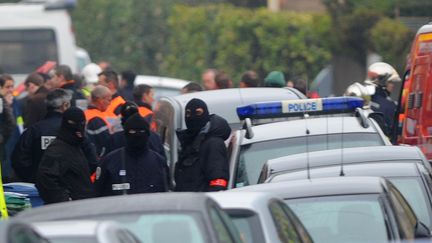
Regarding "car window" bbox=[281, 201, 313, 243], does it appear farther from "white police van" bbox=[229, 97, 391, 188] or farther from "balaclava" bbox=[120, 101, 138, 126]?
"balaclava" bbox=[120, 101, 138, 126]

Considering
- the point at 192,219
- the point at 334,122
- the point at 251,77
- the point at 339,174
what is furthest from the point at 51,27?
the point at 192,219

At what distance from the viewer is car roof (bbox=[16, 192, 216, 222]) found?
25.2ft

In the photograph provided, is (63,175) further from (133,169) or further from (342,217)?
(342,217)

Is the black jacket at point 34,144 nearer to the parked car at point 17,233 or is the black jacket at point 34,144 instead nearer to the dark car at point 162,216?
the dark car at point 162,216

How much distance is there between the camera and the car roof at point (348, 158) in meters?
10.9

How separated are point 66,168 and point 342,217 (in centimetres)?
328

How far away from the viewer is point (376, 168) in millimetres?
10500

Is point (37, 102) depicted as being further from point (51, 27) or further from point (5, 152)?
point (51, 27)

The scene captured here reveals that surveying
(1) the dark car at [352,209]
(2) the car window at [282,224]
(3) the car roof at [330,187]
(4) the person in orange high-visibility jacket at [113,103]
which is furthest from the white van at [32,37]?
(2) the car window at [282,224]

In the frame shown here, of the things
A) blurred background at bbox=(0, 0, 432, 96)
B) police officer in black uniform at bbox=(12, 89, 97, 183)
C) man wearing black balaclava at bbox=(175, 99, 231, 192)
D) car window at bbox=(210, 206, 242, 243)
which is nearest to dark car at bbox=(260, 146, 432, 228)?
man wearing black balaclava at bbox=(175, 99, 231, 192)

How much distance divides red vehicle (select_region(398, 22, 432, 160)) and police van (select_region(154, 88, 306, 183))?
3.79 feet

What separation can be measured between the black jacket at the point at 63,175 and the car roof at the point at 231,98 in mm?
2996

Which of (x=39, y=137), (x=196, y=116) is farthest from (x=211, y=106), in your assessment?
(x=39, y=137)

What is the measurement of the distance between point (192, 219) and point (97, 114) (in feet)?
25.5
